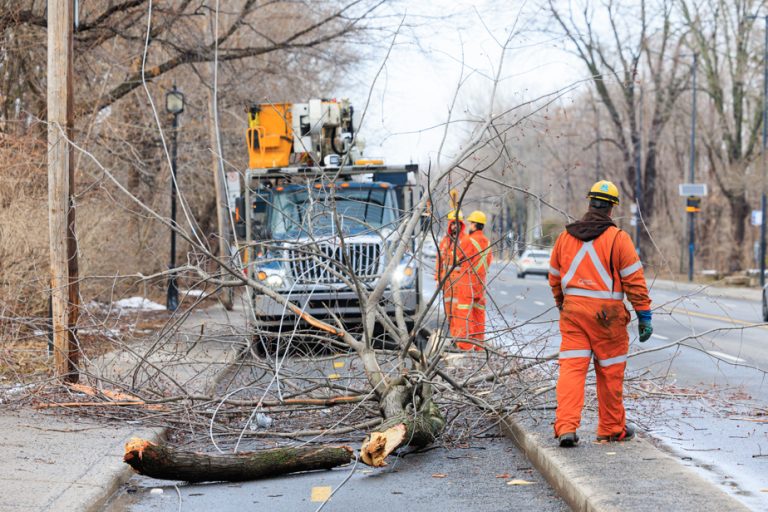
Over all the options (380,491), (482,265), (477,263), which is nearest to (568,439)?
(380,491)

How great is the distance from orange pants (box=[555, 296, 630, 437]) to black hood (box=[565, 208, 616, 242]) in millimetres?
430

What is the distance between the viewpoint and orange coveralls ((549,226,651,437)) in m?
7.18

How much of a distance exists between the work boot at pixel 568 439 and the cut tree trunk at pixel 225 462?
137 centimetres

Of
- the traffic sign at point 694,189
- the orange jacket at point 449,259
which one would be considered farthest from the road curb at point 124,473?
the traffic sign at point 694,189

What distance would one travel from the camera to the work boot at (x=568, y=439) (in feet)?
23.1

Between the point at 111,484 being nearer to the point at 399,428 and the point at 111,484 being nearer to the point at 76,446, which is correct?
the point at 76,446

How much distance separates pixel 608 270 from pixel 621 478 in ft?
5.42

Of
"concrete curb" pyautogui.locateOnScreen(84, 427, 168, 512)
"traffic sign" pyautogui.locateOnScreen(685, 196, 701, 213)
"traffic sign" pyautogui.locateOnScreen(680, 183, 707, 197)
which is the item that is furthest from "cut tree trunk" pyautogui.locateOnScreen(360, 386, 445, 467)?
"traffic sign" pyautogui.locateOnScreen(685, 196, 701, 213)

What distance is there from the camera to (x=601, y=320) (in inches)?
283

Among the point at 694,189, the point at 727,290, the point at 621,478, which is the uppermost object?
the point at 694,189

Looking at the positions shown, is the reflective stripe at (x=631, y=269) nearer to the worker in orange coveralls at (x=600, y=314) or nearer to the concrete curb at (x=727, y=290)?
the worker in orange coveralls at (x=600, y=314)

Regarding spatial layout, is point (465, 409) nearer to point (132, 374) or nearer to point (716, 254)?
point (132, 374)

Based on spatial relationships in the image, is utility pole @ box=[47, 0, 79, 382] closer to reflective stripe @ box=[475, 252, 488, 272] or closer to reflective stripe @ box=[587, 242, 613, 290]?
reflective stripe @ box=[475, 252, 488, 272]

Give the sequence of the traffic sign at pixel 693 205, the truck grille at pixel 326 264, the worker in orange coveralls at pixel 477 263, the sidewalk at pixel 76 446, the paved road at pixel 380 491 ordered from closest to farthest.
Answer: the sidewalk at pixel 76 446, the paved road at pixel 380 491, the truck grille at pixel 326 264, the worker in orange coveralls at pixel 477 263, the traffic sign at pixel 693 205
